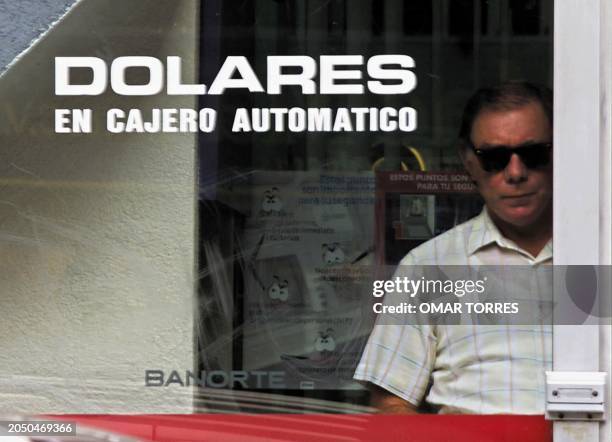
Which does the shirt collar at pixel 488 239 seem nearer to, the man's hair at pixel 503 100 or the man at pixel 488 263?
the man at pixel 488 263

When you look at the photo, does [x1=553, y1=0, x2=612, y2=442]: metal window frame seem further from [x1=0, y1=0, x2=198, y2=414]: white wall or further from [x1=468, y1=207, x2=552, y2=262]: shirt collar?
[x1=0, y1=0, x2=198, y2=414]: white wall

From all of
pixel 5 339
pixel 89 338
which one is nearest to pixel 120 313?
pixel 89 338

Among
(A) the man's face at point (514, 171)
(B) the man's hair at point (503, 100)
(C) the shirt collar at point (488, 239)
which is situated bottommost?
(C) the shirt collar at point (488, 239)

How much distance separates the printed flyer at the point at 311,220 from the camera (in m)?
3.44

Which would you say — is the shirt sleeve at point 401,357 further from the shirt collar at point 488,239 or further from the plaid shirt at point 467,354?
the shirt collar at point 488,239

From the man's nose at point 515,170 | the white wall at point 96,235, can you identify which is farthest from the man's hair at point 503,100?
the white wall at point 96,235

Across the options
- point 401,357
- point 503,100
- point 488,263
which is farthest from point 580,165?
point 401,357

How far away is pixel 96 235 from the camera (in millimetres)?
3488

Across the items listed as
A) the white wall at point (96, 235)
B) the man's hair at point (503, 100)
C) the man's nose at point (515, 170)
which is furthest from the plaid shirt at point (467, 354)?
the white wall at point (96, 235)

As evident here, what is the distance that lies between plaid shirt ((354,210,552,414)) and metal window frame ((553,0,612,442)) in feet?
0.23

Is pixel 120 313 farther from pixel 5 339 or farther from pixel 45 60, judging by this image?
pixel 45 60

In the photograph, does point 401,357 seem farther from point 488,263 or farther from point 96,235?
point 96,235

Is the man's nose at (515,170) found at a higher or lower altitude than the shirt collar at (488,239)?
higher

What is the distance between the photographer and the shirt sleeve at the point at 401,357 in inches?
136
